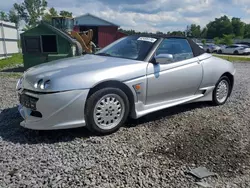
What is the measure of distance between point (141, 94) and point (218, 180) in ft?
5.14

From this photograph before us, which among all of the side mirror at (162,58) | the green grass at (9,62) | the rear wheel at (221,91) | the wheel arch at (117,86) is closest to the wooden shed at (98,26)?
the green grass at (9,62)

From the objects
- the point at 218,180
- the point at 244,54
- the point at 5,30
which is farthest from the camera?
the point at 244,54

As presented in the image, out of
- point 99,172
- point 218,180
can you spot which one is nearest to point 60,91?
point 99,172

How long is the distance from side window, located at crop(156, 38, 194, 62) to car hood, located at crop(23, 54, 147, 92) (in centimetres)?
58

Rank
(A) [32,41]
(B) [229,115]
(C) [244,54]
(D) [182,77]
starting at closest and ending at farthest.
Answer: (D) [182,77], (B) [229,115], (A) [32,41], (C) [244,54]

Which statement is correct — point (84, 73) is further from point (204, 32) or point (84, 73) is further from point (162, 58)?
point (204, 32)

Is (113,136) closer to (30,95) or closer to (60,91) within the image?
(60,91)

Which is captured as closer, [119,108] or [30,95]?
[30,95]

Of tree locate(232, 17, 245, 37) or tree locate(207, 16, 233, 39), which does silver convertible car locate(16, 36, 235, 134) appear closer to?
tree locate(207, 16, 233, 39)

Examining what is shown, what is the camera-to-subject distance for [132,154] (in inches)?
110

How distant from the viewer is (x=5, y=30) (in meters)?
15.5

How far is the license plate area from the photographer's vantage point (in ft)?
9.53

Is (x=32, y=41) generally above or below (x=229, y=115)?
above

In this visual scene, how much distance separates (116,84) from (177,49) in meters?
1.52
